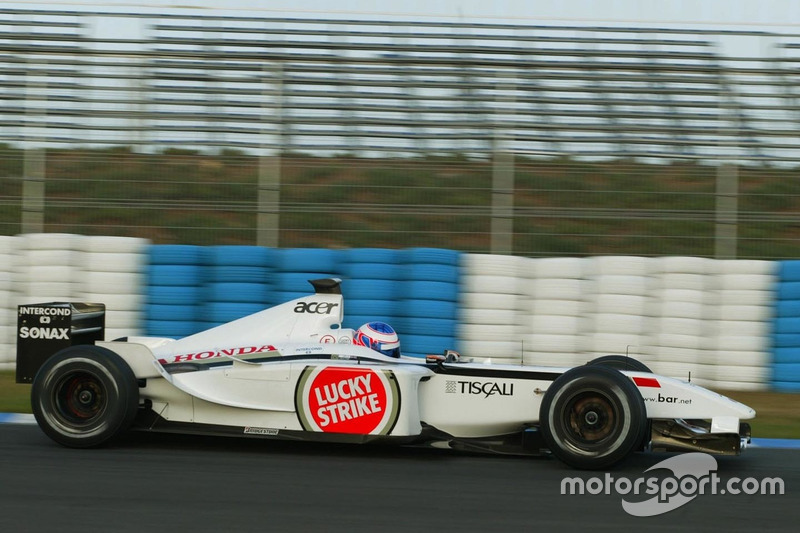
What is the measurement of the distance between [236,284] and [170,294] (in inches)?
25.7

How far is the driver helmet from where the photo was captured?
6219 mm

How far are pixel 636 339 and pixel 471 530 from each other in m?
5.16

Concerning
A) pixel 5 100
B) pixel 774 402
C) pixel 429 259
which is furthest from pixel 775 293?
pixel 5 100

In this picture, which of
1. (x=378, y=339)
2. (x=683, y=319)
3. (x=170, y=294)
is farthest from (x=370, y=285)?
(x=378, y=339)

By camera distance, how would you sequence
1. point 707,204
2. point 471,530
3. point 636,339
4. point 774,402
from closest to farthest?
1. point 471,530
2. point 774,402
3. point 636,339
4. point 707,204

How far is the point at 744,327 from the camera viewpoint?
9.06 metres

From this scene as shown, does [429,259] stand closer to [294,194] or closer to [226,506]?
[294,194]

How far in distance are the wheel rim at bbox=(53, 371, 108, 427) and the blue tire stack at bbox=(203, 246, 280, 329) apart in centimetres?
332

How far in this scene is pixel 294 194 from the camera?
11.2 metres

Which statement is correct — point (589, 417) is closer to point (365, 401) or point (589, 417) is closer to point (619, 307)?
point (365, 401)

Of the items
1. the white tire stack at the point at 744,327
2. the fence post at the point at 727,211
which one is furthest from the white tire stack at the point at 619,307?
the fence post at the point at 727,211

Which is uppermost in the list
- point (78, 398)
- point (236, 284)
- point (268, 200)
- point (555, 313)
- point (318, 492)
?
point (268, 200)

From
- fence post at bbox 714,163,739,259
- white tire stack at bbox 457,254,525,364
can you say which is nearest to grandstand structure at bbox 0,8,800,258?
fence post at bbox 714,163,739,259

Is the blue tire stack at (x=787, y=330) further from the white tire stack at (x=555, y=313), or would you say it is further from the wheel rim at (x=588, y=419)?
the wheel rim at (x=588, y=419)
